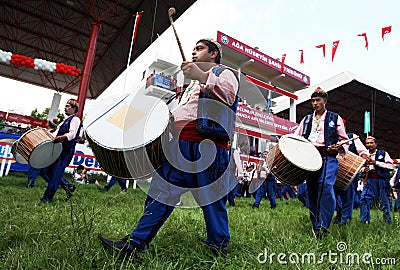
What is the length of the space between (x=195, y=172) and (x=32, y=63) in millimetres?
13875

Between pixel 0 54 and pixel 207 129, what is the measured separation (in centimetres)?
1340

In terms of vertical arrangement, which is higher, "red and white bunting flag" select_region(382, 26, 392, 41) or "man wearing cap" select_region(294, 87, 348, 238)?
"red and white bunting flag" select_region(382, 26, 392, 41)

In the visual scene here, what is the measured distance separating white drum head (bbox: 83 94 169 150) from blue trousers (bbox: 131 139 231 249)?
0.70 feet

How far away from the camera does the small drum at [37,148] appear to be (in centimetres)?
Answer: 447

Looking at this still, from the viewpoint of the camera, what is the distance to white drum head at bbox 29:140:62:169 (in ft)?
14.8

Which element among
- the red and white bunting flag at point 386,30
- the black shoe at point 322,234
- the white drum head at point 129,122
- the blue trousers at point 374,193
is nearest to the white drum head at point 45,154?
the white drum head at point 129,122

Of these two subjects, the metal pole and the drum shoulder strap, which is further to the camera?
the metal pole

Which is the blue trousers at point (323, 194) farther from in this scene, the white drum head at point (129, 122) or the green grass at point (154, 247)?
the white drum head at point (129, 122)

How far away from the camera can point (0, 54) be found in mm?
12250

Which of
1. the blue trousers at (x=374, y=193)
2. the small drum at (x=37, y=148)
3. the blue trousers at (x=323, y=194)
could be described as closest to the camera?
the blue trousers at (x=323, y=194)

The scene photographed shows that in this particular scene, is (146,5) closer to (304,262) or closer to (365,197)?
(365,197)

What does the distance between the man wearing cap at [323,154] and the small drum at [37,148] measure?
140 inches

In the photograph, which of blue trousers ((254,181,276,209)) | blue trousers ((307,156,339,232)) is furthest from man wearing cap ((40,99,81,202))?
blue trousers ((254,181,276,209))

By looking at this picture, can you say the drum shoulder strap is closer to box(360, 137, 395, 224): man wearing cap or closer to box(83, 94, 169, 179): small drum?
box(83, 94, 169, 179): small drum
